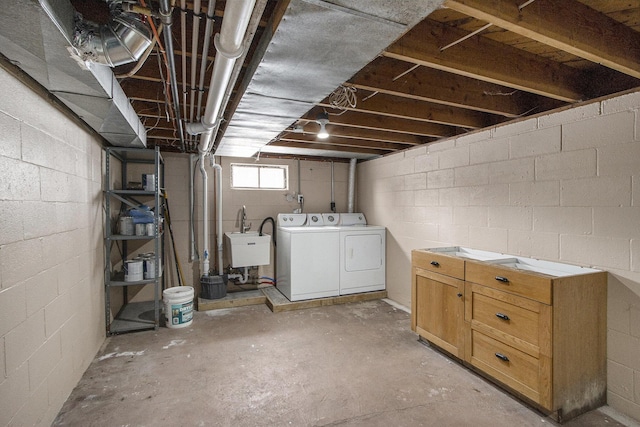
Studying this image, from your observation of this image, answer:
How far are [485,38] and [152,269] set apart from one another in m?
3.53

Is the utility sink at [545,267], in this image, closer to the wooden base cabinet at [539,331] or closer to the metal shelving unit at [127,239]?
the wooden base cabinet at [539,331]

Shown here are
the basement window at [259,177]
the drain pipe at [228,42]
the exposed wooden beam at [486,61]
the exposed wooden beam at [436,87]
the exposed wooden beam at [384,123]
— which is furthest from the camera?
the basement window at [259,177]

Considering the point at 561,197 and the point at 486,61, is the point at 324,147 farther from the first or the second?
the point at 561,197

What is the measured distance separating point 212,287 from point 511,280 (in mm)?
3300

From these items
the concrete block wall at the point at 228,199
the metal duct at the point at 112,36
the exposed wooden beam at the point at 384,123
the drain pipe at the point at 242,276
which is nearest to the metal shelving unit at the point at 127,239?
the concrete block wall at the point at 228,199

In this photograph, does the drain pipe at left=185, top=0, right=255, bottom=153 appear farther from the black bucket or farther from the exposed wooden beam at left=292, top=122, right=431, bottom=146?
the black bucket

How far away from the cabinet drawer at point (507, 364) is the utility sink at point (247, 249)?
2572mm

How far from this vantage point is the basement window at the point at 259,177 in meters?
4.52

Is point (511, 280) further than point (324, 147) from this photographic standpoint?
No

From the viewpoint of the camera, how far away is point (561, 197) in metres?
2.29

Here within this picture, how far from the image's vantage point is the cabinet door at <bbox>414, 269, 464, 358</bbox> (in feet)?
8.20

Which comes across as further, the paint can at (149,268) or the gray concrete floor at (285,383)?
the paint can at (149,268)

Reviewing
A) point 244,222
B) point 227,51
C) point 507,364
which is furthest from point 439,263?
point 244,222

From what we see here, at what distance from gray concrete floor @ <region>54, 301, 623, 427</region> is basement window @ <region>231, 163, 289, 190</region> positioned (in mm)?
2038
